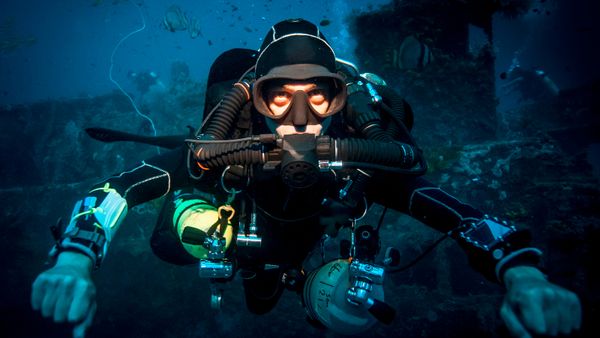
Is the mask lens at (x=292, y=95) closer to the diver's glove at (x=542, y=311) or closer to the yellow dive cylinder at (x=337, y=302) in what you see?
the yellow dive cylinder at (x=337, y=302)

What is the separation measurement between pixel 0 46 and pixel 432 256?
1660 inches

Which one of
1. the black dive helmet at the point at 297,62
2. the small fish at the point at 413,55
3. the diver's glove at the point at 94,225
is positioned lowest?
the diver's glove at the point at 94,225

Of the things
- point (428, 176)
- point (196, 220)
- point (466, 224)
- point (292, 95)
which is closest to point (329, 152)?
point (292, 95)

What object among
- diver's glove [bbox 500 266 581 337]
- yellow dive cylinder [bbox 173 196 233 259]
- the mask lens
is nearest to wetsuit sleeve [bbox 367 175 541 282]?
diver's glove [bbox 500 266 581 337]

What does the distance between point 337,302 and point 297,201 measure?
0.98 m

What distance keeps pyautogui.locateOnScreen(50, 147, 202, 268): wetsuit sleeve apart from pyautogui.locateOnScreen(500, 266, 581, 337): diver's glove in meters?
2.56

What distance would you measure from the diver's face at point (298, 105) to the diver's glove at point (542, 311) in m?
1.82

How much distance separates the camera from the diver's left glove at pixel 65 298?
1.58 m

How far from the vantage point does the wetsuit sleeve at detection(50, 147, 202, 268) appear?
2018 millimetres

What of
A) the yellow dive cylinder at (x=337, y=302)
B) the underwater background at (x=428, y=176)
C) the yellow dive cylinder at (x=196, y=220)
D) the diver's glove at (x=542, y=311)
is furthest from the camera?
the underwater background at (x=428, y=176)

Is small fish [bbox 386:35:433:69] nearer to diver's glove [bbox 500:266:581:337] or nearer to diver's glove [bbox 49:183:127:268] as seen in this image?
diver's glove [bbox 500:266:581:337]

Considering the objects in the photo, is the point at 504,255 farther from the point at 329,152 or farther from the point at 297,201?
the point at 297,201

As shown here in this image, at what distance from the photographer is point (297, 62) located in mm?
2727

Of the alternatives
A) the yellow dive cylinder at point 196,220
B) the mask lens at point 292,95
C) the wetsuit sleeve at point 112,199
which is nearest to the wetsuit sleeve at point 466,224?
the mask lens at point 292,95
